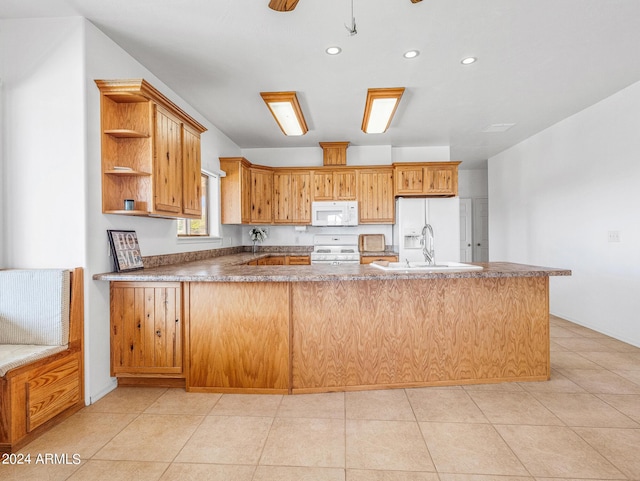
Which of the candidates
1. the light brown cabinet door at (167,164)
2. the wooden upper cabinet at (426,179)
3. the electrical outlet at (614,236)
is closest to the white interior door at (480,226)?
the wooden upper cabinet at (426,179)

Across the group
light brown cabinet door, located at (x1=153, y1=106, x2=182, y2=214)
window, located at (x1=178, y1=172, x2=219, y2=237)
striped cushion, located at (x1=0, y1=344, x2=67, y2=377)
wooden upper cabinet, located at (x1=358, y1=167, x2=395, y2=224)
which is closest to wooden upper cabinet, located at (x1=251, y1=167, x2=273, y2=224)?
window, located at (x1=178, y1=172, x2=219, y2=237)

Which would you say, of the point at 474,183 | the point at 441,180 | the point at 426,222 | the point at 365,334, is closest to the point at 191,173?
the point at 365,334

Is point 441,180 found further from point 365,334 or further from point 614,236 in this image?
point 365,334

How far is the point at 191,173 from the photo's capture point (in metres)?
3.18

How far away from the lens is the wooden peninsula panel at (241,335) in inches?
93.8

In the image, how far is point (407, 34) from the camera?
2.46 m

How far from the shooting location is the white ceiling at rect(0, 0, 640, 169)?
2.19 m

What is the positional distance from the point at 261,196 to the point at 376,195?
1784 millimetres

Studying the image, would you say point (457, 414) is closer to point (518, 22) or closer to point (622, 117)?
point (518, 22)

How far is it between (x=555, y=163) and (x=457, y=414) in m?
3.99

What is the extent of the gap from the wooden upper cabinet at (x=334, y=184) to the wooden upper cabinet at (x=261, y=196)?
708mm

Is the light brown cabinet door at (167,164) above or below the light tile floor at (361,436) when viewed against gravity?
above

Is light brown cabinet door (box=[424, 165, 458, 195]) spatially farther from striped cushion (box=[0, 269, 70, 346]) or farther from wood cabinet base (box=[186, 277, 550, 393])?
striped cushion (box=[0, 269, 70, 346])

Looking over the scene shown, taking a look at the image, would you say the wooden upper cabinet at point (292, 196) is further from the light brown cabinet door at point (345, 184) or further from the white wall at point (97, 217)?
the white wall at point (97, 217)
